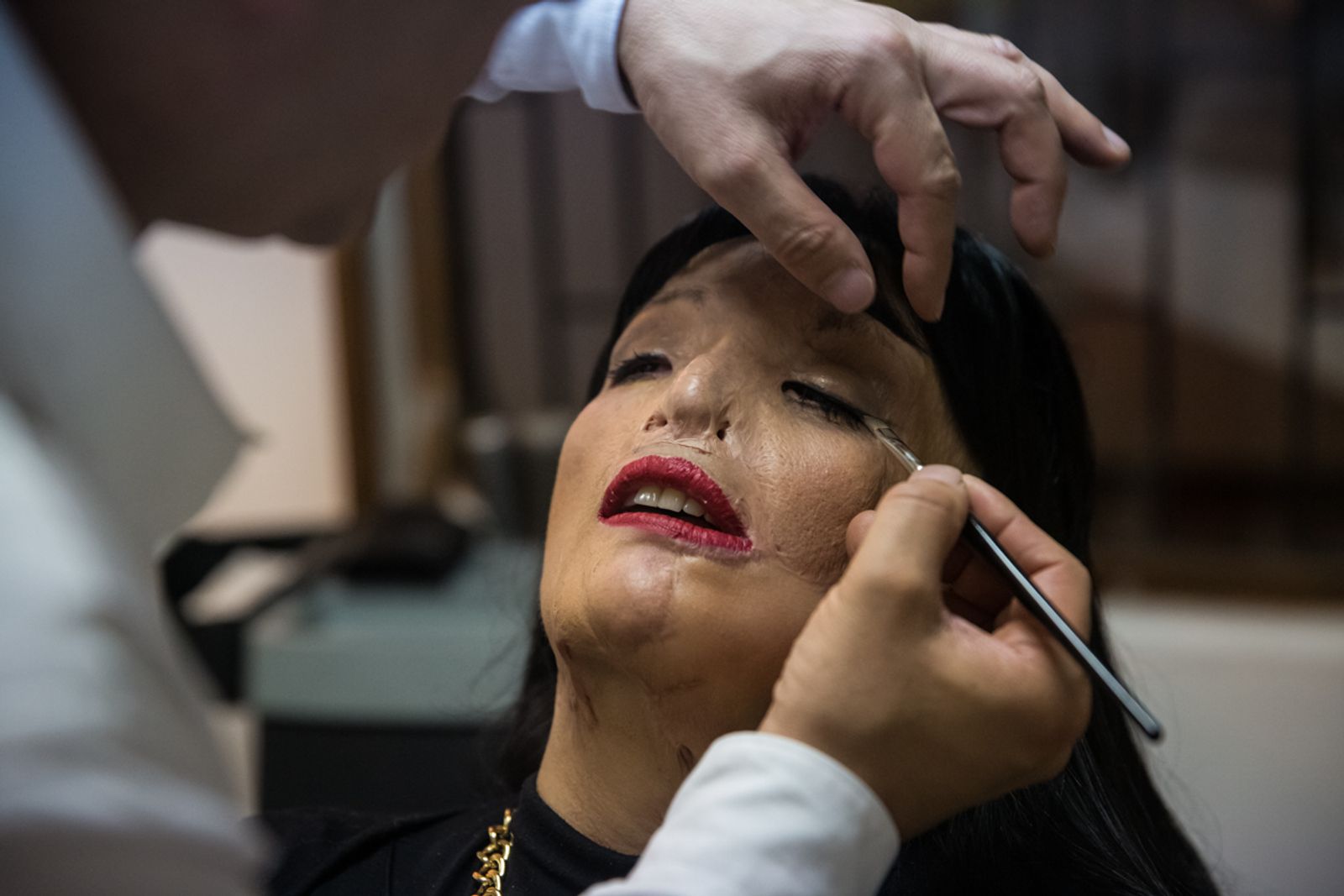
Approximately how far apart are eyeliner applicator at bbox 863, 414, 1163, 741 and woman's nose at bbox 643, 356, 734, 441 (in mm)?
213

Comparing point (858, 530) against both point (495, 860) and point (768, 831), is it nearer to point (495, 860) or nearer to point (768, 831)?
point (768, 831)

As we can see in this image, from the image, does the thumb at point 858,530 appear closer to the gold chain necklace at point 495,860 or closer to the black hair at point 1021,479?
the black hair at point 1021,479

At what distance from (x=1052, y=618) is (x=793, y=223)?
0.31m

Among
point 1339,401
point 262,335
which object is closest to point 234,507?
point 262,335

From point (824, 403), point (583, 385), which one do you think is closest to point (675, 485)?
point (824, 403)

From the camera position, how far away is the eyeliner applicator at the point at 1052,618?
0.63 metres

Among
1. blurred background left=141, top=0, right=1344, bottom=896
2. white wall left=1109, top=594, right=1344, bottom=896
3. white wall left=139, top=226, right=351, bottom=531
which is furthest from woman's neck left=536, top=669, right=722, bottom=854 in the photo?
white wall left=139, top=226, right=351, bottom=531

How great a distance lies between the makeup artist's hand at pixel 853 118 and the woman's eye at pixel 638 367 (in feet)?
0.54

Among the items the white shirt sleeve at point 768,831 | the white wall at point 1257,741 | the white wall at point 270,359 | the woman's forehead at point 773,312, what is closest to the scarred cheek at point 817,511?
the woman's forehead at point 773,312

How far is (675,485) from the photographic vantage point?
84 centimetres

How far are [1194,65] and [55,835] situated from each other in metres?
2.30

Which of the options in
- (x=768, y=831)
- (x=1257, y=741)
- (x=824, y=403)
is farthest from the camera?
(x=1257, y=741)

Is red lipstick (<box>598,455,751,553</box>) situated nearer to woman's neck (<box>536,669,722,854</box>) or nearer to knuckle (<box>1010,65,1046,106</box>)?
woman's neck (<box>536,669,722,854</box>)

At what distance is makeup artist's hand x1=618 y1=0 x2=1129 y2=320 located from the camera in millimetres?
785
